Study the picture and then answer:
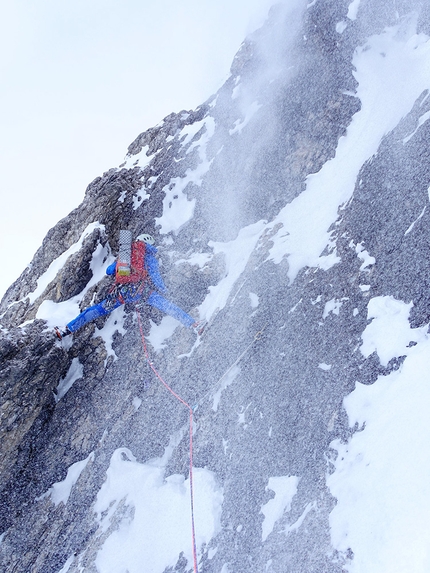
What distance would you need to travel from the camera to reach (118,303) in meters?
10.8

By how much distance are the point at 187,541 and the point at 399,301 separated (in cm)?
546

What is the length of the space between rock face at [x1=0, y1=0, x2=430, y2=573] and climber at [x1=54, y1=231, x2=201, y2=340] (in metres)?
0.54

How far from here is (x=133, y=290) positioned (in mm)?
10797

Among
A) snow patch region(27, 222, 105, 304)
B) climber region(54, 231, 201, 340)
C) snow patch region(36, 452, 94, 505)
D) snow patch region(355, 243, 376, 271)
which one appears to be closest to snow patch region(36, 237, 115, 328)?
snow patch region(27, 222, 105, 304)

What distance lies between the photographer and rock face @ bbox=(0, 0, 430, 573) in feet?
23.2

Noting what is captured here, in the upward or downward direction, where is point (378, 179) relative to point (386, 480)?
upward

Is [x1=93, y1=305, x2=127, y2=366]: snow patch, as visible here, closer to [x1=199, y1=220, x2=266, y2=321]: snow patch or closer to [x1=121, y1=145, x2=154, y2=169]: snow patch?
[x1=199, y1=220, x2=266, y2=321]: snow patch

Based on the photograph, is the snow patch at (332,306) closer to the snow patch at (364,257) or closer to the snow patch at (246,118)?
the snow patch at (364,257)

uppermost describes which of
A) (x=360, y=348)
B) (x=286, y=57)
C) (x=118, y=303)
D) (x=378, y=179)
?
(x=286, y=57)

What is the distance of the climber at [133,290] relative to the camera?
10.4 metres

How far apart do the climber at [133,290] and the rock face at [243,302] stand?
541 millimetres

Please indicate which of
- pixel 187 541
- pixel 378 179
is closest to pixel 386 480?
pixel 187 541

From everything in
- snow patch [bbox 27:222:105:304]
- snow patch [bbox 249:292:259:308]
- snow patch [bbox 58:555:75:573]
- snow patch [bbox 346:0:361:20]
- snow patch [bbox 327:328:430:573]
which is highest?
snow patch [bbox 27:222:105:304]

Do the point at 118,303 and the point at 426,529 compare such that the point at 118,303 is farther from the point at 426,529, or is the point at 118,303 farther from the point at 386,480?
the point at 426,529
